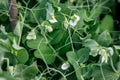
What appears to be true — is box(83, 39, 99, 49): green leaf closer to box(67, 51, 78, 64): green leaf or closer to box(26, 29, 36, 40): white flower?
box(67, 51, 78, 64): green leaf

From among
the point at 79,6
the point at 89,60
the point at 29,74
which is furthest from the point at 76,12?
the point at 29,74

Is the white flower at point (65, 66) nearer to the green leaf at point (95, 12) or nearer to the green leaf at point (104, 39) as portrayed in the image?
the green leaf at point (104, 39)

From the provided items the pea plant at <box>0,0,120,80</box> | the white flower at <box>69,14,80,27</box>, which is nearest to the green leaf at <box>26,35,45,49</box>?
the pea plant at <box>0,0,120,80</box>

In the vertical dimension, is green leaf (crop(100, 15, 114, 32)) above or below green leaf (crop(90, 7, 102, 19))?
below

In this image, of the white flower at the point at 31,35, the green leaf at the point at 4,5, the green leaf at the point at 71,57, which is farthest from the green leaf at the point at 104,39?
the green leaf at the point at 4,5

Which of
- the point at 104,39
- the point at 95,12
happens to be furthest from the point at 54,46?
the point at 95,12

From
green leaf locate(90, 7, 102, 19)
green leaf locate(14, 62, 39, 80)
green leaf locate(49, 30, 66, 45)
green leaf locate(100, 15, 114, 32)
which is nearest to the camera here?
green leaf locate(14, 62, 39, 80)

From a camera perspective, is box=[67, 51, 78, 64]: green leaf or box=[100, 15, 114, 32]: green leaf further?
box=[100, 15, 114, 32]: green leaf

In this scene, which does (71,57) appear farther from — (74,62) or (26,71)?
(26,71)
